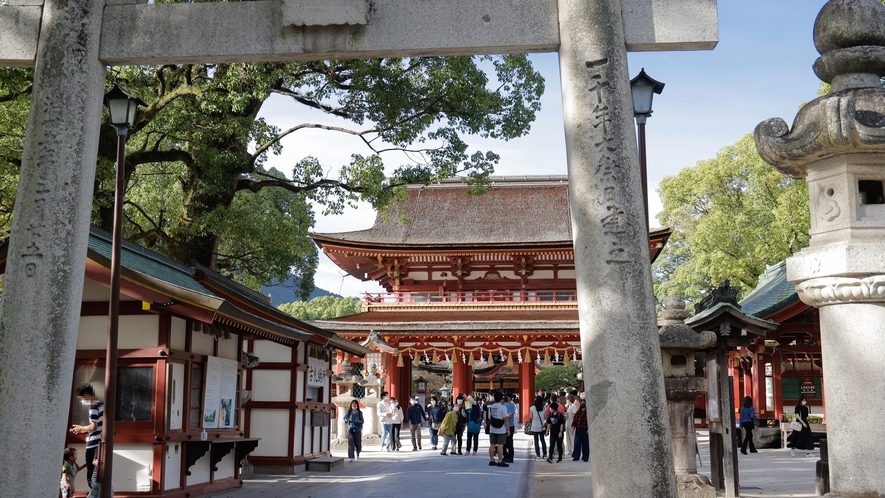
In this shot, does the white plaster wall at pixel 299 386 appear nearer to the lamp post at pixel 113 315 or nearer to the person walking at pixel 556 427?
the person walking at pixel 556 427

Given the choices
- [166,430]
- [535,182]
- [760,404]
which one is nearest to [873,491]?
[166,430]

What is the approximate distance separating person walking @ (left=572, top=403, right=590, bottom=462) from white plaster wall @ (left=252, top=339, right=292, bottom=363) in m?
6.58

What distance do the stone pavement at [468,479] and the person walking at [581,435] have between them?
306 millimetres

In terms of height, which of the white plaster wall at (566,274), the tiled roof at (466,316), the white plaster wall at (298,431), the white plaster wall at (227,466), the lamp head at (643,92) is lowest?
the white plaster wall at (227,466)

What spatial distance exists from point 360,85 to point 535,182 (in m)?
24.4

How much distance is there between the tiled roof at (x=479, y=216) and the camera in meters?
35.2

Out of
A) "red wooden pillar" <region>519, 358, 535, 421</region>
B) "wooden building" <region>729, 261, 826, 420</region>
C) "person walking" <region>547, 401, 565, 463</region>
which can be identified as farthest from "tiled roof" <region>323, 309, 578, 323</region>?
"person walking" <region>547, 401, 565, 463</region>

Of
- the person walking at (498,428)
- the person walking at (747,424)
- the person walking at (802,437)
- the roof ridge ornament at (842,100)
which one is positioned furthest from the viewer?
the person walking at (747,424)

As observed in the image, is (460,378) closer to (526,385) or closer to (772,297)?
(526,385)

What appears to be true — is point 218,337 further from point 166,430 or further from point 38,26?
point 38,26

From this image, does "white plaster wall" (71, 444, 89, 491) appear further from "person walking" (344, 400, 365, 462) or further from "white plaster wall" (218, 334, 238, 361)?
"person walking" (344, 400, 365, 462)

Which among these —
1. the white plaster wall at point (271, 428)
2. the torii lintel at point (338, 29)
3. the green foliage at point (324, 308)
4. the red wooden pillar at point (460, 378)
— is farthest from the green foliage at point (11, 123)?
the green foliage at point (324, 308)

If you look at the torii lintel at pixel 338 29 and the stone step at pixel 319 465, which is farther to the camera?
the stone step at pixel 319 465

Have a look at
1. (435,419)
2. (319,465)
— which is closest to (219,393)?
(319,465)
